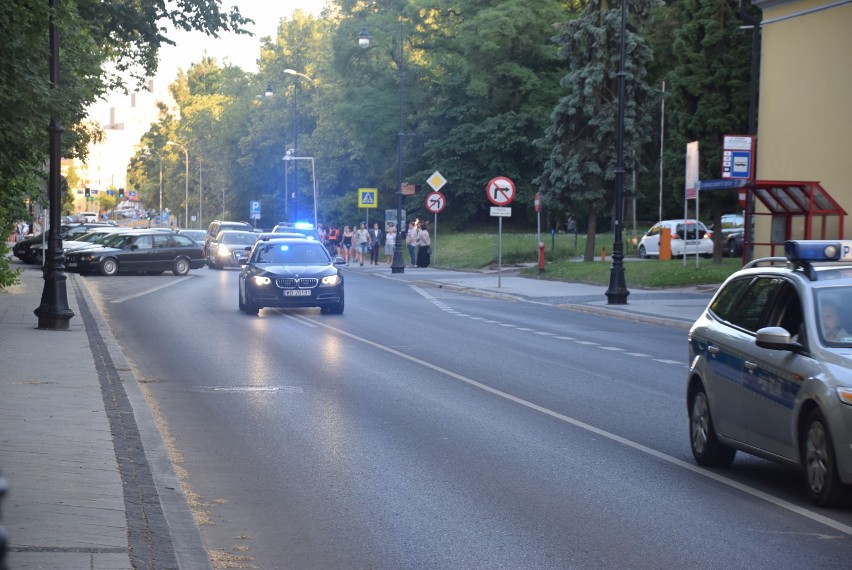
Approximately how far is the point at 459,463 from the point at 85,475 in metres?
2.68

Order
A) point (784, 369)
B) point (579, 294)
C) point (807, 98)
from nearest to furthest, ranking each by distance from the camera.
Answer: point (784, 369) → point (807, 98) → point (579, 294)

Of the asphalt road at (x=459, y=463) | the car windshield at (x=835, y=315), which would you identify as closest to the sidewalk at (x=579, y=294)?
the asphalt road at (x=459, y=463)

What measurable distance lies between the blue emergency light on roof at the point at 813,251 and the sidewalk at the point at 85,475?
4268 millimetres

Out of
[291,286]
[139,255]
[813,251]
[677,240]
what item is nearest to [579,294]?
[291,286]

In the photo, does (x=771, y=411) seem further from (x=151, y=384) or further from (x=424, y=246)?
(x=424, y=246)

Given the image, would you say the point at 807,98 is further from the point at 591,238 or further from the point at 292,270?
the point at 591,238

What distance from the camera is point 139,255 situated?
162ft

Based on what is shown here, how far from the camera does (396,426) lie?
12.0 metres

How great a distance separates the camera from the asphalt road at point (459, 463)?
7.22 metres

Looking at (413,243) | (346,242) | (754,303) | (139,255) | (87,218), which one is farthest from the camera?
(87,218)

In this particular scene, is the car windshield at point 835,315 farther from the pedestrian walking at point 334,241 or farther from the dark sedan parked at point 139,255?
the pedestrian walking at point 334,241

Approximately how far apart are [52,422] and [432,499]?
13.2ft

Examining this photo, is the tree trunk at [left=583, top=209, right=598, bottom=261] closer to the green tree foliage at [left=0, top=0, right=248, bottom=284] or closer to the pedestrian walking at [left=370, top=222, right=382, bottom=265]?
the pedestrian walking at [left=370, top=222, right=382, bottom=265]

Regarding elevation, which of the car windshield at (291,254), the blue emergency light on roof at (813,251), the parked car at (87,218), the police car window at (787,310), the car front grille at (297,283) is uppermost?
the blue emergency light on roof at (813,251)
